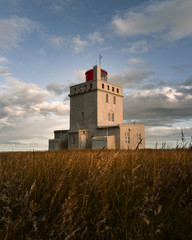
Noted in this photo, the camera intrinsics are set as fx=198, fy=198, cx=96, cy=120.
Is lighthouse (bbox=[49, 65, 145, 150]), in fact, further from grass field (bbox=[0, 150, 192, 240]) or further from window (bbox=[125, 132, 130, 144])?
grass field (bbox=[0, 150, 192, 240])

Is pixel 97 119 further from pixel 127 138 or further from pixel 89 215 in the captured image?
pixel 89 215

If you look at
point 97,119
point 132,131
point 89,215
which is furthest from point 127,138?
point 89,215

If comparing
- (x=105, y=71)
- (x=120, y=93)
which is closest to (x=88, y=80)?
(x=105, y=71)

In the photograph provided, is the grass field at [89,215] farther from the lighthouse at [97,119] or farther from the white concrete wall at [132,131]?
the white concrete wall at [132,131]

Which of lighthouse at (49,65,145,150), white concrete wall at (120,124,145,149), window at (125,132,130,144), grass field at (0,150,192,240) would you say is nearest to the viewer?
grass field at (0,150,192,240)

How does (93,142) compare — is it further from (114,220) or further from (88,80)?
(114,220)

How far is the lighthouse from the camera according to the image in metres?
26.5

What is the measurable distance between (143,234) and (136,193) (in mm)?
852

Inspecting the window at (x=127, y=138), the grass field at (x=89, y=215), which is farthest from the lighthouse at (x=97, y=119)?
the grass field at (x=89, y=215)

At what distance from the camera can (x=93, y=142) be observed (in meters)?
26.6

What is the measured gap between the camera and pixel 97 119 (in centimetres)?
2866

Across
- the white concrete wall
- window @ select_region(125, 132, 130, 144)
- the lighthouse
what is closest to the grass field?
the lighthouse

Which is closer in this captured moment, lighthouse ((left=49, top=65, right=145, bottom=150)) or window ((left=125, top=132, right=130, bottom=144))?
lighthouse ((left=49, top=65, right=145, bottom=150))

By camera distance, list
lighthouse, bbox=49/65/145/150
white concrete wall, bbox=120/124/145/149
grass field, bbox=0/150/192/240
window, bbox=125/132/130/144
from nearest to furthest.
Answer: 1. grass field, bbox=0/150/192/240
2. white concrete wall, bbox=120/124/145/149
3. lighthouse, bbox=49/65/145/150
4. window, bbox=125/132/130/144
